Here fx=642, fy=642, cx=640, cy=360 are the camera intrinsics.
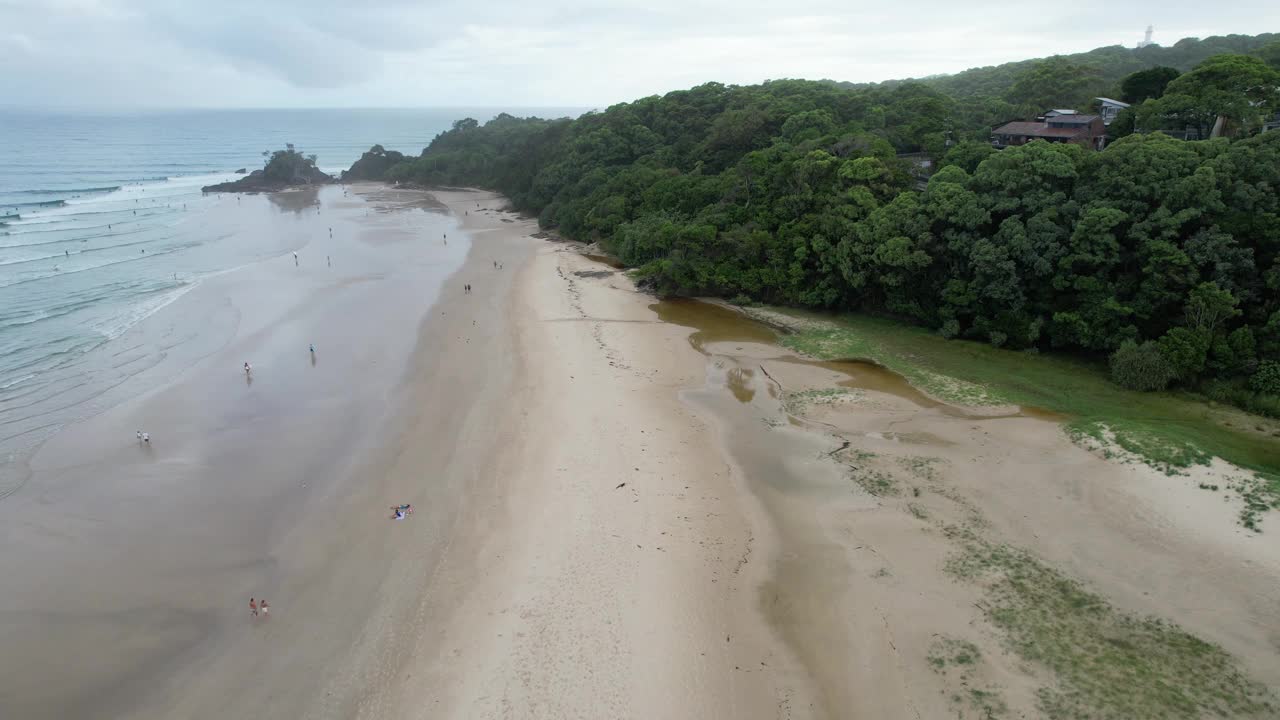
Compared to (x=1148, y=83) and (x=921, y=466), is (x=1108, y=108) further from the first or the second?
(x=921, y=466)

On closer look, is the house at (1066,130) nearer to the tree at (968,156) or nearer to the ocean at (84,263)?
the tree at (968,156)

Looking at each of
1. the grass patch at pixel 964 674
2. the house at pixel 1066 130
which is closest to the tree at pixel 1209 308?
the house at pixel 1066 130

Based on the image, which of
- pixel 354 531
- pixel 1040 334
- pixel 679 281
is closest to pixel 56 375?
pixel 354 531

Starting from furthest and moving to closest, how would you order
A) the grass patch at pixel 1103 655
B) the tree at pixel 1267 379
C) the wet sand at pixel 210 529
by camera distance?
1. the tree at pixel 1267 379
2. the wet sand at pixel 210 529
3. the grass patch at pixel 1103 655

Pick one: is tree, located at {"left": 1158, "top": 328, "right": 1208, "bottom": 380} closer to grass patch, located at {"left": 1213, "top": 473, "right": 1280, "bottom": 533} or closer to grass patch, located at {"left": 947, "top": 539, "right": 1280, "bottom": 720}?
grass patch, located at {"left": 1213, "top": 473, "right": 1280, "bottom": 533}

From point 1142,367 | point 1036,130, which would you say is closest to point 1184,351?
point 1142,367

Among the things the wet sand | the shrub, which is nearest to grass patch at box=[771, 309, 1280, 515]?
the shrub
